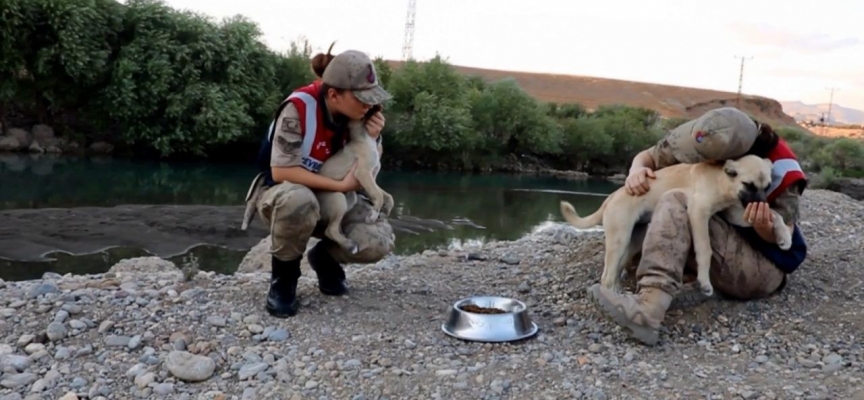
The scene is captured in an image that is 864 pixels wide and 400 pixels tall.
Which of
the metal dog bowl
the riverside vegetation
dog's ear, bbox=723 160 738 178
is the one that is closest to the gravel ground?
the metal dog bowl

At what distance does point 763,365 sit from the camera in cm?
385

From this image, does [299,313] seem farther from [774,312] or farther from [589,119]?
[589,119]

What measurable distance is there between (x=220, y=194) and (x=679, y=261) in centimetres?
1684

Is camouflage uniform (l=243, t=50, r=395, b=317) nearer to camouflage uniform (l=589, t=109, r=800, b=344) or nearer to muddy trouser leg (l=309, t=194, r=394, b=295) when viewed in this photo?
muddy trouser leg (l=309, t=194, r=394, b=295)

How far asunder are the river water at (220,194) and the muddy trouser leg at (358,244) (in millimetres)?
5438

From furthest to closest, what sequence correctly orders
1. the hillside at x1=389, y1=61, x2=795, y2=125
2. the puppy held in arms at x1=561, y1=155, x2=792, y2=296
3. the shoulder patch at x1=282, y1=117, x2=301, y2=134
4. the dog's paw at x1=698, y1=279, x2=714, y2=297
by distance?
the hillside at x1=389, y1=61, x2=795, y2=125 → the shoulder patch at x1=282, y1=117, x2=301, y2=134 → the dog's paw at x1=698, y1=279, x2=714, y2=297 → the puppy held in arms at x1=561, y1=155, x2=792, y2=296

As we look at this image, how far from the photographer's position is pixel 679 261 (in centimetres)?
396

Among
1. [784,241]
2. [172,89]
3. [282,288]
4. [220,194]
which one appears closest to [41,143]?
[172,89]

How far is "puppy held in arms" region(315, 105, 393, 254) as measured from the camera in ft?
14.1

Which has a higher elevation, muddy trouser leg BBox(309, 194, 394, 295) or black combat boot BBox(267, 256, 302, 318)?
muddy trouser leg BBox(309, 194, 394, 295)

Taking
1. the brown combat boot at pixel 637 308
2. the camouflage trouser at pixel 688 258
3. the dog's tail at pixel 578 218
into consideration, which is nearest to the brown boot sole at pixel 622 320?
the brown combat boot at pixel 637 308

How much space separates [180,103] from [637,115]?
2973 cm

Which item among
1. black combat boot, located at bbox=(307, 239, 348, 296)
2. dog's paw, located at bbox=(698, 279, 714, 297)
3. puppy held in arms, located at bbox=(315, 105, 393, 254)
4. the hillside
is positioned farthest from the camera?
the hillside

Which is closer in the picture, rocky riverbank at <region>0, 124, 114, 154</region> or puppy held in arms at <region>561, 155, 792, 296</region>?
puppy held in arms at <region>561, 155, 792, 296</region>
